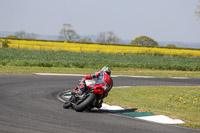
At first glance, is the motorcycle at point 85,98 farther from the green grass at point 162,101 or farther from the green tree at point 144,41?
the green tree at point 144,41

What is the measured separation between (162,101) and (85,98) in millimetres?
4781

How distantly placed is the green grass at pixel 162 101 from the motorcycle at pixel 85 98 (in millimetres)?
1998

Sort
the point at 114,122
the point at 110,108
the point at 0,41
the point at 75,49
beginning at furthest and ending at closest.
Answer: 1. the point at 75,49
2. the point at 0,41
3. the point at 110,108
4. the point at 114,122

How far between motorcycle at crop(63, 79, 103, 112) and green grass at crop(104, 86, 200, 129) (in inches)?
78.7

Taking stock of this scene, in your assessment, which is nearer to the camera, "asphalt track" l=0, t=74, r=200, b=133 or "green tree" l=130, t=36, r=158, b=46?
"asphalt track" l=0, t=74, r=200, b=133

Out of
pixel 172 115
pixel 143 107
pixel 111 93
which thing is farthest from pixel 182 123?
pixel 111 93

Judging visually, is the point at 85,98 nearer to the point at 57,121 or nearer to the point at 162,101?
the point at 57,121

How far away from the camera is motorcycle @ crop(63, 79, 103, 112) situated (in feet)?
32.0

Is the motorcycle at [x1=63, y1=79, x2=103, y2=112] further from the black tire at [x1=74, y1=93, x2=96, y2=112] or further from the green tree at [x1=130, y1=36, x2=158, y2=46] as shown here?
the green tree at [x1=130, y1=36, x2=158, y2=46]

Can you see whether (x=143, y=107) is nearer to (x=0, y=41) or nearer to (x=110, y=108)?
(x=110, y=108)

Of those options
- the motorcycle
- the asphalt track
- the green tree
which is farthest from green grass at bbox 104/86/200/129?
the green tree

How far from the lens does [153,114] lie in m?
10.4

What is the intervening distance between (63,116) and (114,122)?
4.72 feet

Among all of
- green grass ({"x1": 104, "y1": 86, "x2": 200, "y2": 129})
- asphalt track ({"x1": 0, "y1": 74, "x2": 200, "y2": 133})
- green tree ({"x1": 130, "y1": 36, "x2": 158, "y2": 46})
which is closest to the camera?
asphalt track ({"x1": 0, "y1": 74, "x2": 200, "y2": 133})
